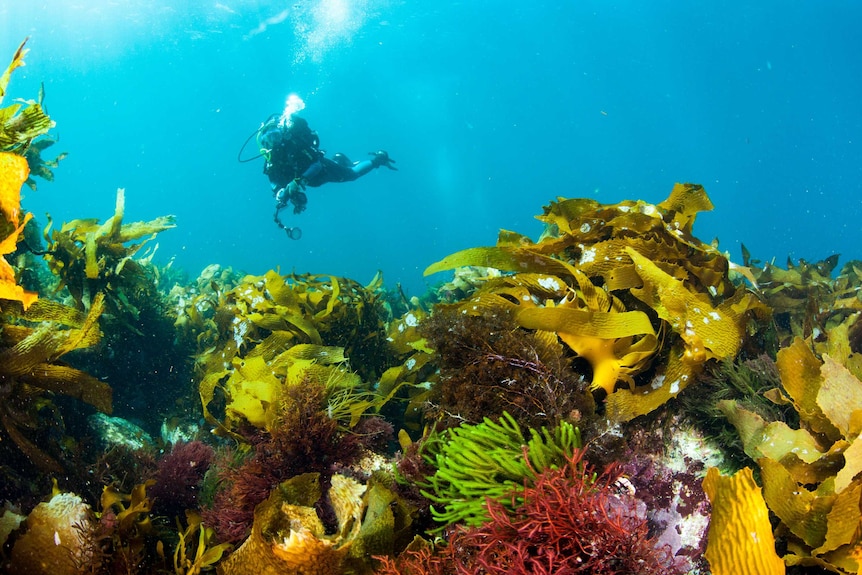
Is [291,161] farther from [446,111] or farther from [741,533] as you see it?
[446,111]

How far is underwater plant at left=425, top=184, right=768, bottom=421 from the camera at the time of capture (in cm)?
195

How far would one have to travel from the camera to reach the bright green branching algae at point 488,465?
52.5 inches

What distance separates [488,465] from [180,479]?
66.7 inches

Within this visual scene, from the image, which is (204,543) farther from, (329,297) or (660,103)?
(660,103)

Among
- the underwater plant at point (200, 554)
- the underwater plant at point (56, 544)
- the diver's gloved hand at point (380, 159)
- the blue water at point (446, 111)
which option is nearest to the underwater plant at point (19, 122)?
the underwater plant at point (56, 544)

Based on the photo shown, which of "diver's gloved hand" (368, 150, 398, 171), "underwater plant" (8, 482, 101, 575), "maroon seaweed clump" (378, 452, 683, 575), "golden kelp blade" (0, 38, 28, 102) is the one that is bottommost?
"underwater plant" (8, 482, 101, 575)

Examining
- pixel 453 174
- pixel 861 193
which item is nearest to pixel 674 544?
pixel 453 174

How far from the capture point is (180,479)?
2.20 m

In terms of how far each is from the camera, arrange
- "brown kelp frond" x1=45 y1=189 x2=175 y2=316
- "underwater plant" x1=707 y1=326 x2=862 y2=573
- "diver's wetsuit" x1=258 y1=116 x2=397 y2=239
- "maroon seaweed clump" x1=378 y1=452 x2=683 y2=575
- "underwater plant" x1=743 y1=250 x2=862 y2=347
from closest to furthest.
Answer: "maroon seaweed clump" x1=378 y1=452 x2=683 y2=575 → "underwater plant" x1=707 y1=326 x2=862 y2=573 → "underwater plant" x1=743 y1=250 x2=862 y2=347 → "brown kelp frond" x1=45 y1=189 x2=175 y2=316 → "diver's wetsuit" x1=258 y1=116 x2=397 y2=239

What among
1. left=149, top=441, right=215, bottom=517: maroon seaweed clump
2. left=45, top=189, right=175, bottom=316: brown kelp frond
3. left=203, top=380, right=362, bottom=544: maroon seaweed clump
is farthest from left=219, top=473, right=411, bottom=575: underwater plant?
left=45, top=189, right=175, bottom=316: brown kelp frond

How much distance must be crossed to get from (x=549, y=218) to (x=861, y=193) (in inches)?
5476

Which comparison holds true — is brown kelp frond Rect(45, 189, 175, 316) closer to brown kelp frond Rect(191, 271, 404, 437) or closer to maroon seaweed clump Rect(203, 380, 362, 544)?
brown kelp frond Rect(191, 271, 404, 437)

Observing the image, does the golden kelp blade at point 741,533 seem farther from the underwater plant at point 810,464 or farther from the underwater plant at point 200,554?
the underwater plant at point 200,554

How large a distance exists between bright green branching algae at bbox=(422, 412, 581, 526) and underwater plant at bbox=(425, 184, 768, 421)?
1.56ft
